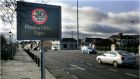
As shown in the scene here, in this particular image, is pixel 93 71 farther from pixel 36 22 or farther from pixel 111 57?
pixel 36 22

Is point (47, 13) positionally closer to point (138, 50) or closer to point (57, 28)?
point (57, 28)

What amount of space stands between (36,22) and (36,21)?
0.04 m

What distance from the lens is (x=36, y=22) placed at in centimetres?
1089

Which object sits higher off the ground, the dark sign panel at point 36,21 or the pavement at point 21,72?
the dark sign panel at point 36,21

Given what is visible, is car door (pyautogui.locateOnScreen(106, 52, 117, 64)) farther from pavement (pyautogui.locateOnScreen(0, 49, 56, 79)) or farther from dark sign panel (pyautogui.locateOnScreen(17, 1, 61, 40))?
dark sign panel (pyautogui.locateOnScreen(17, 1, 61, 40))

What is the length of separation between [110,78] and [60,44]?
127 meters

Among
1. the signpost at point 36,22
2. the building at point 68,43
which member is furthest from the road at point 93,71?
the building at point 68,43

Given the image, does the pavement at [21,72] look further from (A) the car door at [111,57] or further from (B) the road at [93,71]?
(A) the car door at [111,57]

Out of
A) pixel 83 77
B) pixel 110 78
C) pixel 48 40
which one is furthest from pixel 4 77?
pixel 48 40

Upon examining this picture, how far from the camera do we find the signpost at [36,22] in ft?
35.6

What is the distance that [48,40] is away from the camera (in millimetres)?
A: 11406

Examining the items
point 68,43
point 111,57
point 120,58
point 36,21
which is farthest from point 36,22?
point 68,43

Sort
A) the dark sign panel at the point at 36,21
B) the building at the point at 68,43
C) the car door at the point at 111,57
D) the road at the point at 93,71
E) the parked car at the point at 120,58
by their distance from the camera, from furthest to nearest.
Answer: the building at the point at 68,43
the car door at the point at 111,57
the parked car at the point at 120,58
the road at the point at 93,71
the dark sign panel at the point at 36,21

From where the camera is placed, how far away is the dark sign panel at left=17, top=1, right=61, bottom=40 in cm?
1084
